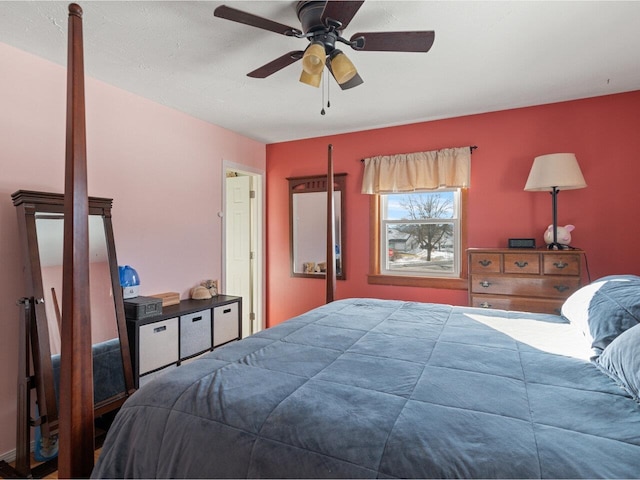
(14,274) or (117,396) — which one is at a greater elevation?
(14,274)

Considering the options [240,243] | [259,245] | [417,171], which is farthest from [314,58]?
[240,243]

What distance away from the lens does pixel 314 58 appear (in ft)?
5.39

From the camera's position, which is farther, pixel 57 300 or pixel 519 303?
pixel 519 303

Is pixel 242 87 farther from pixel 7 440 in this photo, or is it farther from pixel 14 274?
pixel 7 440

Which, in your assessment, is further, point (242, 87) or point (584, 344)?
point (242, 87)

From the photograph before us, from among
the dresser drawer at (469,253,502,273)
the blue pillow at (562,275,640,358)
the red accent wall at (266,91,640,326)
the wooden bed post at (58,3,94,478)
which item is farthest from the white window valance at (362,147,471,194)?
the wooden bed post at (58,3,94,478)

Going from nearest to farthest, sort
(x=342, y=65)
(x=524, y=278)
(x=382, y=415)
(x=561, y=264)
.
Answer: (x=382, y=415) → (x=342, y=65) → (x=561, y=264) → (x=524, y=278)

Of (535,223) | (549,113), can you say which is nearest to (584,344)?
(535,223)

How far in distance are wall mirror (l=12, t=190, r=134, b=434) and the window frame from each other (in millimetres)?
2494

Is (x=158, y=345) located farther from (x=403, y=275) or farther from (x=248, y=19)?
(x=403, y=275)

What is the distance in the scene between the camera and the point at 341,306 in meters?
2.37

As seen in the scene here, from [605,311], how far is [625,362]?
49 cm

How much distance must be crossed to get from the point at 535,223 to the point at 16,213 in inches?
159

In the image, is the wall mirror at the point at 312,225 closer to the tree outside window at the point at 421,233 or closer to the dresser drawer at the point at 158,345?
the tree outside window at the point at 421,233
